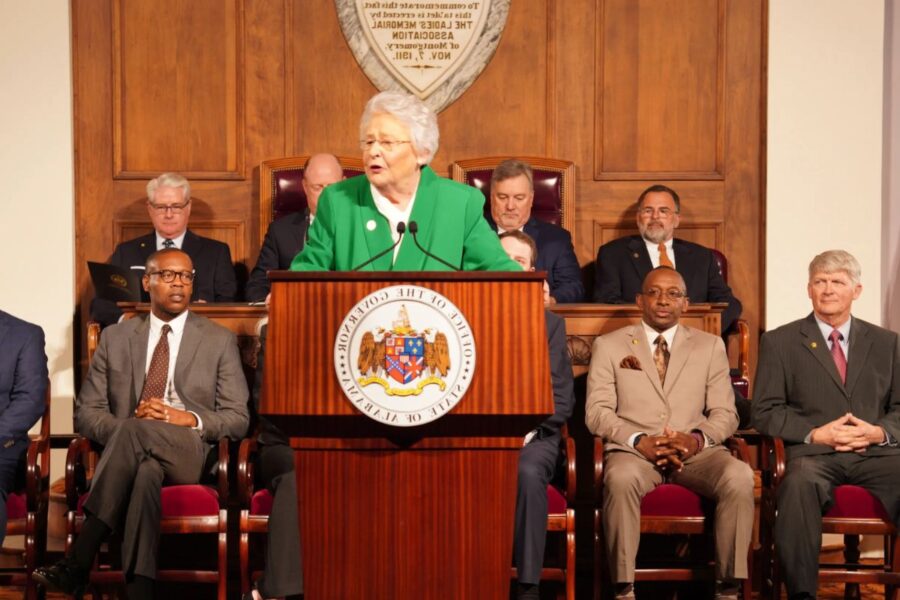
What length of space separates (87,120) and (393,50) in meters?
1.64

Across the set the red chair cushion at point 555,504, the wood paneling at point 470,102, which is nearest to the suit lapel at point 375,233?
the red chair cushion at point 555,504

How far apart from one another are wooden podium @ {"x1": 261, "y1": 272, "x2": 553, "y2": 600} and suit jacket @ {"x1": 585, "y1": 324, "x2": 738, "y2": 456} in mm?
1853

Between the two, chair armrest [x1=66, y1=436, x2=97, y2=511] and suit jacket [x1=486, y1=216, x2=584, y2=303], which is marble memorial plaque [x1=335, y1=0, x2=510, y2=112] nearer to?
suit jacket [x1=486, y1=216, x2=584, y2=303]

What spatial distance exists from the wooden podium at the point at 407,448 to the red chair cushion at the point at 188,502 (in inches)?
62.0

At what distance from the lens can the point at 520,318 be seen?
2535 mm

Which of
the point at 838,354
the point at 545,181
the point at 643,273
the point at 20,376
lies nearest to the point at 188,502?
the point at 20,376

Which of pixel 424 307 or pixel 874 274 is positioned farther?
pixel 874 274

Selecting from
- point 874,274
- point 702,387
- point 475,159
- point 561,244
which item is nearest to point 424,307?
point 702,387

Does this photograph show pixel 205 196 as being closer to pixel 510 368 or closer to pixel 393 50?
pixel 393 50

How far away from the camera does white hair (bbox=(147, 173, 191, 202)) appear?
574cm

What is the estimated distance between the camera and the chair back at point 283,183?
19.9 feet

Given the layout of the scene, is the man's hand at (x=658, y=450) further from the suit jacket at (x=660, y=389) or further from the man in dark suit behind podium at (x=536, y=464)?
the man in dark suit behind podium at (x=536, y=464)

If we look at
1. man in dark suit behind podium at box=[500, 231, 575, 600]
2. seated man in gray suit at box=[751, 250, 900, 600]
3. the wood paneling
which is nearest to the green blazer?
man in dark suit behind podium at box=[500, 231, 575, 600]

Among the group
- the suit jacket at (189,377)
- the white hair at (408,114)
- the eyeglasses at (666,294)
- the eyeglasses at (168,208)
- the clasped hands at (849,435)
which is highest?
the white hair at (408,114)
